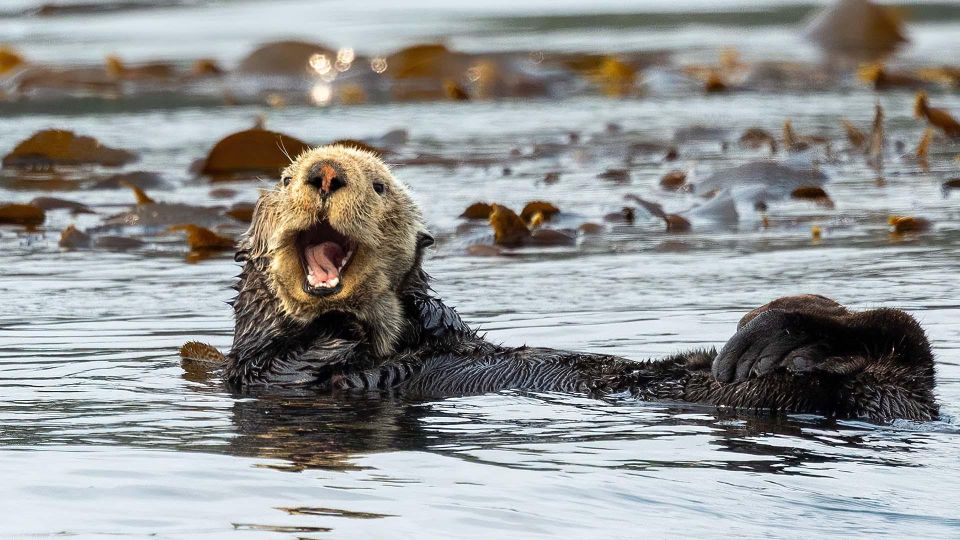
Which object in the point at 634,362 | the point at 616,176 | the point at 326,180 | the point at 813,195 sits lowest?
the point at 634,362

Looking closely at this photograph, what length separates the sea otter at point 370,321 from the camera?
4.44m

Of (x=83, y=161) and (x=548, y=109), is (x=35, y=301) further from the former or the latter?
(x=548, y=109)

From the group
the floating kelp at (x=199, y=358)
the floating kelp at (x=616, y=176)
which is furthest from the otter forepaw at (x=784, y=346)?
the floating kelp at (x=616, y=176)

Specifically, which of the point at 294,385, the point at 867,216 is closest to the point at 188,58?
the point at 867,216

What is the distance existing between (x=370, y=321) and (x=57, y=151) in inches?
215

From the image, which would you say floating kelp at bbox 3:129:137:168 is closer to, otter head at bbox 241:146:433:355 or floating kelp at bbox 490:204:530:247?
floating kelp at bbox 490:204:530:247

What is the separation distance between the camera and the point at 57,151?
379 inches

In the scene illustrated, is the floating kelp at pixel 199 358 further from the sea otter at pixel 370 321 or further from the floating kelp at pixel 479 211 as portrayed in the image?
the floating kelp at pixel 479 211

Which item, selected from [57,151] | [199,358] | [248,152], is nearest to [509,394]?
[199,358]

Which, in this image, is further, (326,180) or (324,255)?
(324,255)

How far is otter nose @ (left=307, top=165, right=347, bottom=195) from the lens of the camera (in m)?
4.44

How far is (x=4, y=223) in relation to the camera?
785 cm

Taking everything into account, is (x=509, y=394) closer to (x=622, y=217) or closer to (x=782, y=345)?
(x=782, y=345)

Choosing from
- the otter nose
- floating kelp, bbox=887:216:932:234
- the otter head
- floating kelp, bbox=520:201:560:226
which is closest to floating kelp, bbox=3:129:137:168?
floating kelp, bbox=520:201:560:226
